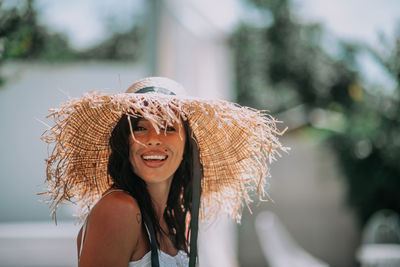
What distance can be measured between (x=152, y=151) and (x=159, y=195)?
0.25m

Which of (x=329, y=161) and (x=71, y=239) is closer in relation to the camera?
(x=71, y=239)

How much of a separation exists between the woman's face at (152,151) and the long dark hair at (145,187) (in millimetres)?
39

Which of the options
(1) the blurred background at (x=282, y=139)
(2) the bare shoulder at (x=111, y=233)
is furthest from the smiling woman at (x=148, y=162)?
(1) the blurred background at (x=282, y=139)

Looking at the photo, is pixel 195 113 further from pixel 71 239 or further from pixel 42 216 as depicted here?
pixel 42 216

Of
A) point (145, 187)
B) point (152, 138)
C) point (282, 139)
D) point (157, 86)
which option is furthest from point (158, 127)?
point (282, 139)

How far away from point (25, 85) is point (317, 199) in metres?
8.12

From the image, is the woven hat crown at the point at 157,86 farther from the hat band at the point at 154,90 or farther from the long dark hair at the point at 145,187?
the long dark hair at the point at 145,187

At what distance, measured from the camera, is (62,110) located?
1655 mm

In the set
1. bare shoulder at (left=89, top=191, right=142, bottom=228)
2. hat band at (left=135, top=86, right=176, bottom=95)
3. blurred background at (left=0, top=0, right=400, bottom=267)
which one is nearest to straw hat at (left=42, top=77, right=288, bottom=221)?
hat band at (left=135, top=86, right=176, bottom=95)

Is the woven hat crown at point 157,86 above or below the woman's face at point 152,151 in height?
above

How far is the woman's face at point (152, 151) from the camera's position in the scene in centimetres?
170

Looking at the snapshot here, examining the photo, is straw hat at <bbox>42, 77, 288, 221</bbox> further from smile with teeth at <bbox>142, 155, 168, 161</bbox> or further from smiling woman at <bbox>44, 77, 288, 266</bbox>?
smile with teeth at <bbox>142, 155, 168, 161</bbox>

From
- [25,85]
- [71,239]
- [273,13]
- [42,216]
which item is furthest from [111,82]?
[273,13]

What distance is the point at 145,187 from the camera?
1801 millimetres
